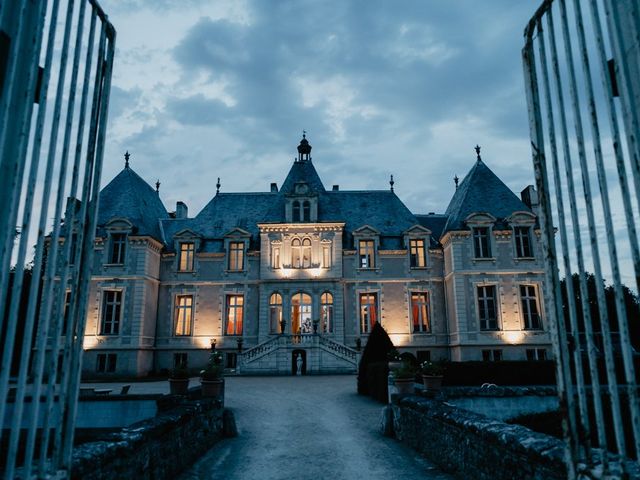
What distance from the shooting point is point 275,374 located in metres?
23.6

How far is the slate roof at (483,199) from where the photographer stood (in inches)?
1057

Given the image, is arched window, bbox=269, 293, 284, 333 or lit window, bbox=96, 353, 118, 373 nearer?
lit window, bbox=96, 353, 118, 373

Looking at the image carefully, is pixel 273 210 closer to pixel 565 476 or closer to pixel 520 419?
pixel 520 419

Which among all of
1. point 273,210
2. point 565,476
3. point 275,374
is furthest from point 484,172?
point 565,476

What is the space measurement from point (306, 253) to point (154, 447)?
2205cm

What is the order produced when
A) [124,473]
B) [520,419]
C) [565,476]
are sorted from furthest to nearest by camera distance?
[520,419], [124,473], [565,476]

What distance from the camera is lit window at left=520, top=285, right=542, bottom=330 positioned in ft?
82.1

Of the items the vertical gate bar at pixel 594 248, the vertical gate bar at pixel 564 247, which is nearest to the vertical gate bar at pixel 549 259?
the vertical gate bar at pixel 564 247

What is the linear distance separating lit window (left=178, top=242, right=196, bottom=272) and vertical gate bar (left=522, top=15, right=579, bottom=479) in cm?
2570

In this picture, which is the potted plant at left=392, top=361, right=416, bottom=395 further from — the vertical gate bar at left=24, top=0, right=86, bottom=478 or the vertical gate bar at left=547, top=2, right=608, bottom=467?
the vertical gate bar at left=24, top=0, right=86, bottom=478

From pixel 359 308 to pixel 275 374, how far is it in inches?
250

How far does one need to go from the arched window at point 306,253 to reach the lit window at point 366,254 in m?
3.00

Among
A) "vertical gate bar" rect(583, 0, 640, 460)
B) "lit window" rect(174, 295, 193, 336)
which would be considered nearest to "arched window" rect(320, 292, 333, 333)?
"lit window" rect(174, 295, 193, 336)

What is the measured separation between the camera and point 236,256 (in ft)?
92.1
